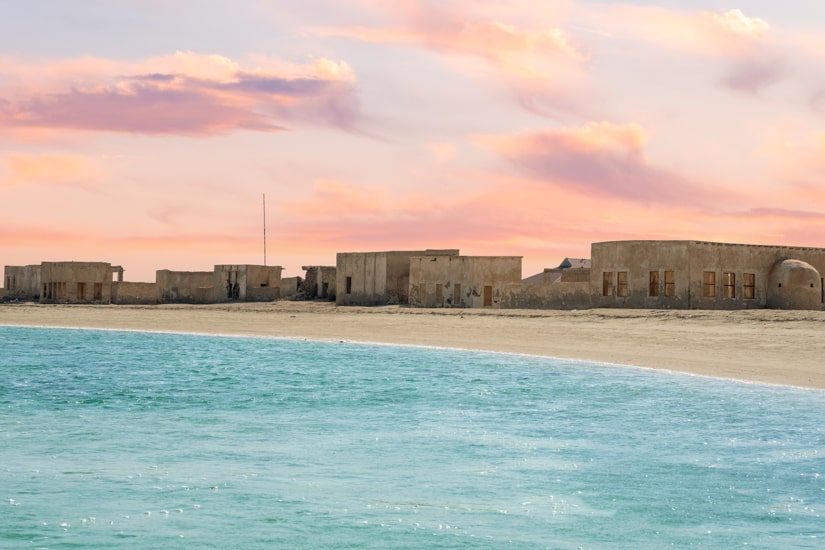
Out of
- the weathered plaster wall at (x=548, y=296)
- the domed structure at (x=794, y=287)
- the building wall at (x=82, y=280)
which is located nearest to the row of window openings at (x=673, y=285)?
the domed structure at (x=794, y=287)

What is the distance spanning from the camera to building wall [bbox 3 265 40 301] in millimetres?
62219

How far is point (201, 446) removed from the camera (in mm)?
13469

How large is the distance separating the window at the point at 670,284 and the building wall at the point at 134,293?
31006mm

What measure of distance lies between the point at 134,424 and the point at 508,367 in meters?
10.6

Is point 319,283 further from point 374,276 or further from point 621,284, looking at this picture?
point 621,284

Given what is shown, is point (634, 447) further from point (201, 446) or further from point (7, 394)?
point (7, 394)

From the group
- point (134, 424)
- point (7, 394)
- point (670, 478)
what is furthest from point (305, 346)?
point (670, 478)

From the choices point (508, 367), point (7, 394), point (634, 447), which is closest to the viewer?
point (634, 447)

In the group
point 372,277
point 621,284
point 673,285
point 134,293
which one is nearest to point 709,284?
point 673,285

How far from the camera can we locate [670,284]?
37406 millimetres

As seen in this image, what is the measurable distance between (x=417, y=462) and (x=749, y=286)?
2912 centimetres

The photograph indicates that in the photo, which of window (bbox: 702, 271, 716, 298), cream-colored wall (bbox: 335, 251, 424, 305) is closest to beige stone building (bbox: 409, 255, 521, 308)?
cream-colored wall (bbox: 335, 251, 424, 305)

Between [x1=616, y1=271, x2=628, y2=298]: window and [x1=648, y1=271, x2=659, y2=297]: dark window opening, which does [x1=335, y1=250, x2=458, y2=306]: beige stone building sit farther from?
[x1=648, y1=271, x2=659, y2=297]: dark window opening

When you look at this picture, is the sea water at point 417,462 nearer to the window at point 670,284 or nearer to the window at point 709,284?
the window at point 670,284
